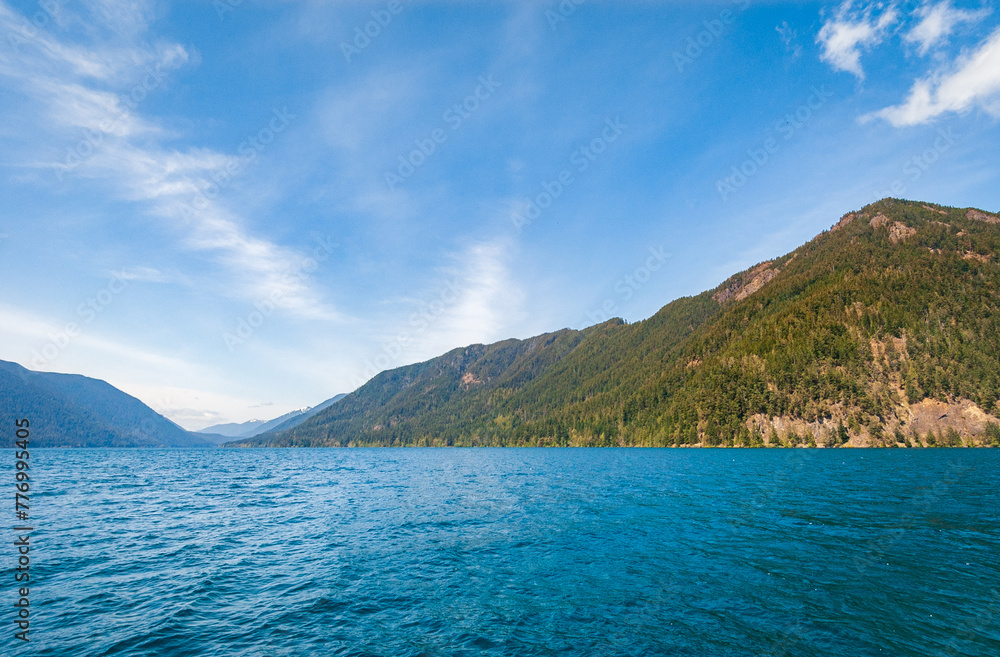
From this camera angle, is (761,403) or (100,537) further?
(761,403)

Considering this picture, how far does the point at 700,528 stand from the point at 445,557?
19778 millimetres

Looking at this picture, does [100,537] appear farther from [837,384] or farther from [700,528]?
[837,384]

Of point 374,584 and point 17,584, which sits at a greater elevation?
point 17,584

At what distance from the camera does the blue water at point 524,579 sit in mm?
15023

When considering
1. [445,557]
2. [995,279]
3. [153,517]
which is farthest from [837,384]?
[153,517]

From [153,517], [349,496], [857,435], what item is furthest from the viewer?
[857,435]

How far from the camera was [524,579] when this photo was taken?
21.9 metres

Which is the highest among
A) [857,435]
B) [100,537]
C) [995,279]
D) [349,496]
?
[995,279]

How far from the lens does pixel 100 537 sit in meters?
30.9

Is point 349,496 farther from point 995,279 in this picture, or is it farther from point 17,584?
point 995,279

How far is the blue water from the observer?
1502 centimetres

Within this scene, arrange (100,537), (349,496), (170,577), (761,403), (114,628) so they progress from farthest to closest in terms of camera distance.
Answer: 1. (761,403)
2. (349,496)
3. (100,537)
4. (170,577)
5. (114,628)

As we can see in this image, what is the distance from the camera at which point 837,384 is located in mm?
178625

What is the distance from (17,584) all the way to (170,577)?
661 centimetres
